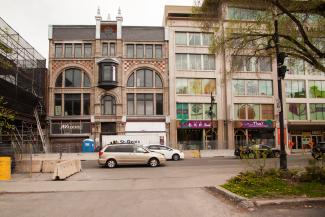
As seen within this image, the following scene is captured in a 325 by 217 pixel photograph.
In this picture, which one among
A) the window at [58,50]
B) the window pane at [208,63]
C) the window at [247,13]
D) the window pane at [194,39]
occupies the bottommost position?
the window at [247,13]

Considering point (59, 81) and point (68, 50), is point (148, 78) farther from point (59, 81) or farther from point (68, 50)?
point (59, 81)

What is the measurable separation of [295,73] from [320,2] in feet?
123

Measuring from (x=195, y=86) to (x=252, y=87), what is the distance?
315 inches

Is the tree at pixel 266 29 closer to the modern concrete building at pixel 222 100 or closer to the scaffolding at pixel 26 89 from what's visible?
the scaffolding at pixel 26 89

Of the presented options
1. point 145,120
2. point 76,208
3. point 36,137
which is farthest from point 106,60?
point 76,208

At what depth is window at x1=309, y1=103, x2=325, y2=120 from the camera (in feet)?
155

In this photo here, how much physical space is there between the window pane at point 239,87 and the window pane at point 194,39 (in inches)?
278

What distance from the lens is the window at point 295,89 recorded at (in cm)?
4700

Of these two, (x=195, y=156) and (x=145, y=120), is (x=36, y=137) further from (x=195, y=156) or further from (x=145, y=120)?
(x=195, y=156)

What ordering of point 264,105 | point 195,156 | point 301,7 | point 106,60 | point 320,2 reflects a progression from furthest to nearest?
point 264,105
point 106,60
point 195,156
point 301,7
point 320,2

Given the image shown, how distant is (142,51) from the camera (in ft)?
145

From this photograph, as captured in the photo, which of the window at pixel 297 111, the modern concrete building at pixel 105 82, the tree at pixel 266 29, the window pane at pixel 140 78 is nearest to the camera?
the tree at pixel 266 29

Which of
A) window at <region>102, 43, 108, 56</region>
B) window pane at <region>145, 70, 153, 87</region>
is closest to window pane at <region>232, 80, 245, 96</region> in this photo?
window pane at <region>145, 70, 153, 87</region>

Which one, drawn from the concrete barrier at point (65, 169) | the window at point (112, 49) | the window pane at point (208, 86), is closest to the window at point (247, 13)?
the concrete barrier at point (65, 169)
